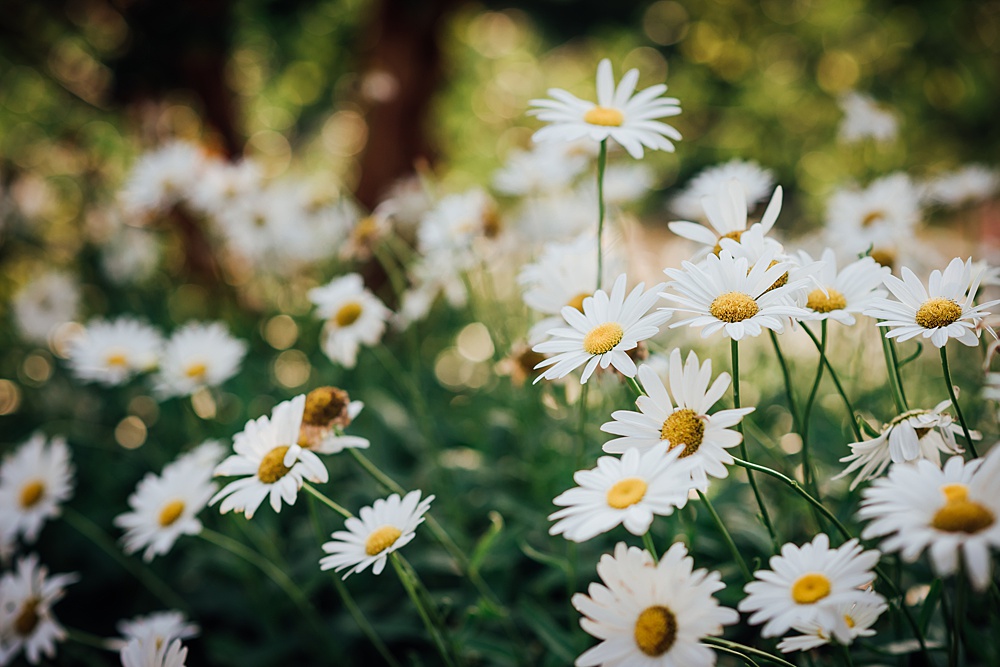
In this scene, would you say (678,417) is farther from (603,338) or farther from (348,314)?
(348,314)

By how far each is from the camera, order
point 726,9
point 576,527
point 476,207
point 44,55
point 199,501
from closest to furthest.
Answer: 1. point 576,527
2. point 199,501
3. point 476,207
4. point 44,55
5. point 726,9

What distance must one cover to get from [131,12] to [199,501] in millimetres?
3035

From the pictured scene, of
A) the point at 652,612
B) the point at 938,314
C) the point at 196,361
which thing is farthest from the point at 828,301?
the point at 196,361

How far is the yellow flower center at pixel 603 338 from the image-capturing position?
3.07 ft

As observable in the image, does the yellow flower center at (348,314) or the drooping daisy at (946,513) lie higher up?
the yellow flower center at (348,314)

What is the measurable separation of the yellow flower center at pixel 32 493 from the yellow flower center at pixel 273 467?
0.76 meters

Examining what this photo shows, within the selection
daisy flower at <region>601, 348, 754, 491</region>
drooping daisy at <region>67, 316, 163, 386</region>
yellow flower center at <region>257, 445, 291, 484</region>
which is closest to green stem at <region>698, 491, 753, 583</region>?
daisy flower at <region>601, 348, 754, 491</region>

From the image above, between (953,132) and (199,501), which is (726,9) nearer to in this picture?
(953,132)

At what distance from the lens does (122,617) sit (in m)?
1.95

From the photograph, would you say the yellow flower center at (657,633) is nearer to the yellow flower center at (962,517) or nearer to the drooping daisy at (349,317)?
→ the yellow flower center at (962,517)

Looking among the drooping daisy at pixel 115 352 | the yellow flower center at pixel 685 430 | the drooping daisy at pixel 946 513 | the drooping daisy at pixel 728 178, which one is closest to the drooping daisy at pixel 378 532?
the yellow flower center at pixel 685 430

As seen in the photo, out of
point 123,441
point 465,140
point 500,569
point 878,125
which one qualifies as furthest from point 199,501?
point 465,140

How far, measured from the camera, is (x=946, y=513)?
2.31 feet

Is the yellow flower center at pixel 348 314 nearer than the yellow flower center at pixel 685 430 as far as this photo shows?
No
